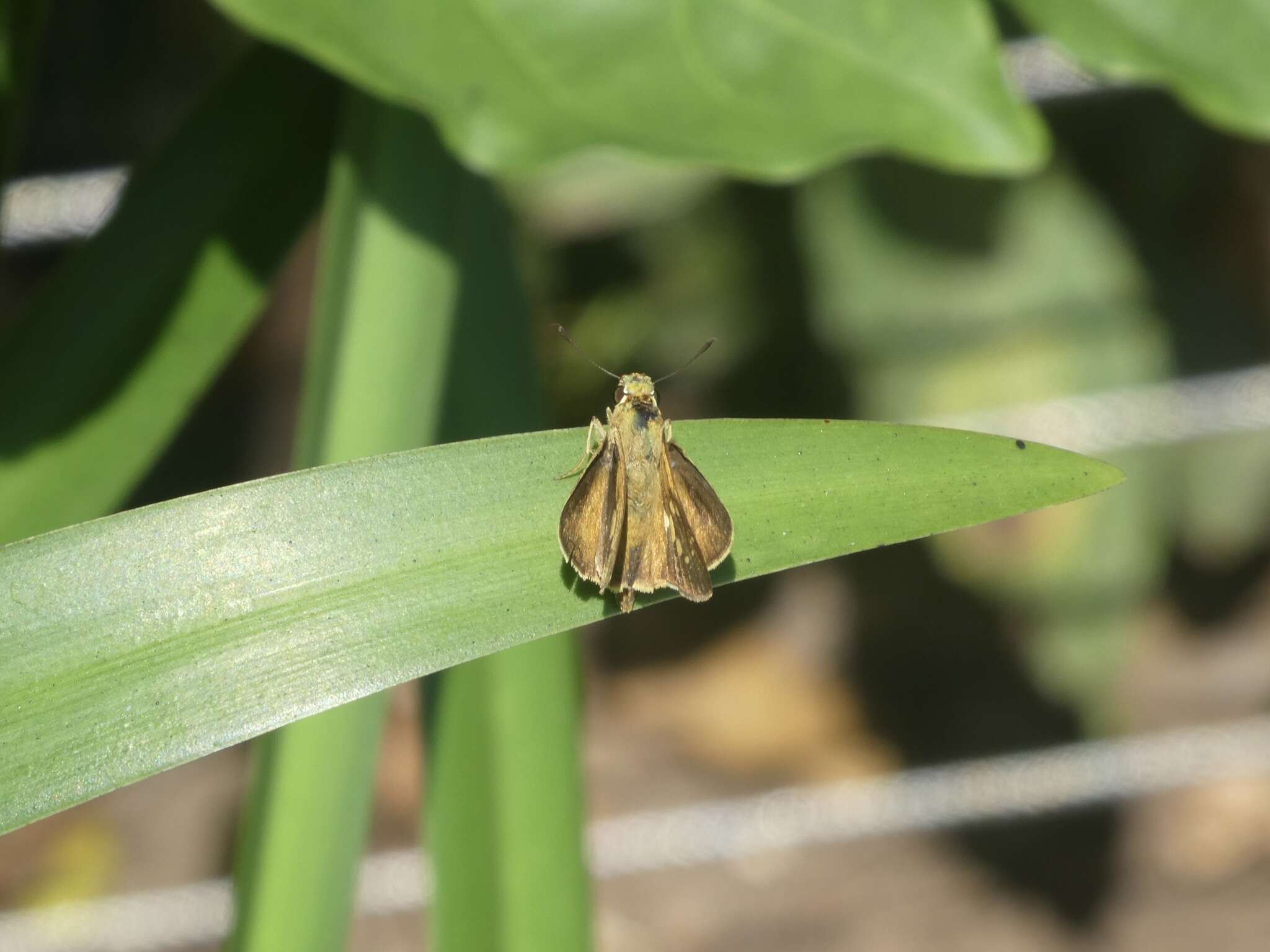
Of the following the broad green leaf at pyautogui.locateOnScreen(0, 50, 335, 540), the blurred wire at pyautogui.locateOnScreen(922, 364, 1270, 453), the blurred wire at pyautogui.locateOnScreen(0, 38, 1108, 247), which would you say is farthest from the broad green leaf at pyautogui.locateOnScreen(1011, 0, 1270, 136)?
the blurred wire at pyautogui.locateOnScreen(922, 364, 1270, 453)

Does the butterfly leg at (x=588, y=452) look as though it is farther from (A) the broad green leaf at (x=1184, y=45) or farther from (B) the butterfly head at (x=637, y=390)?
(A) the broad green leaf at (x=1184, y=45)

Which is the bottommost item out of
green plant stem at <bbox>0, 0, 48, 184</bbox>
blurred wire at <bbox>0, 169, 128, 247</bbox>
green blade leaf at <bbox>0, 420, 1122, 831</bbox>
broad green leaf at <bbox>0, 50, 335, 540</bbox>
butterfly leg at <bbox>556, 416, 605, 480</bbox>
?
green blade leaf at <bbox>0, 420, 1122, 831</bbox>

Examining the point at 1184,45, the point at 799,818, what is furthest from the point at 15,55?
the point at 799,818

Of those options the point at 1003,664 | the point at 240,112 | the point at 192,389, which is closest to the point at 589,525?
the point at 192,389

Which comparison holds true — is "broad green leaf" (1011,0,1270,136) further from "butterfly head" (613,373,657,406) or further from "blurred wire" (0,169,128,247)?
"blurred wire" (0,169,128,247)

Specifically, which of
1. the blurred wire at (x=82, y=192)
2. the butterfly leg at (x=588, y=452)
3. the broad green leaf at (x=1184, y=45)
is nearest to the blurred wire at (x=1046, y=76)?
the blurred wire at (x=82, y=192)

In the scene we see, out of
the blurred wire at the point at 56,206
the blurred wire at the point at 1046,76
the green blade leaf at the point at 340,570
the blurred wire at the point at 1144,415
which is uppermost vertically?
A: the blurred wire at the point at 1046,76

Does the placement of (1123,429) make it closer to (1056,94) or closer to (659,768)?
Result: (1056,94)
